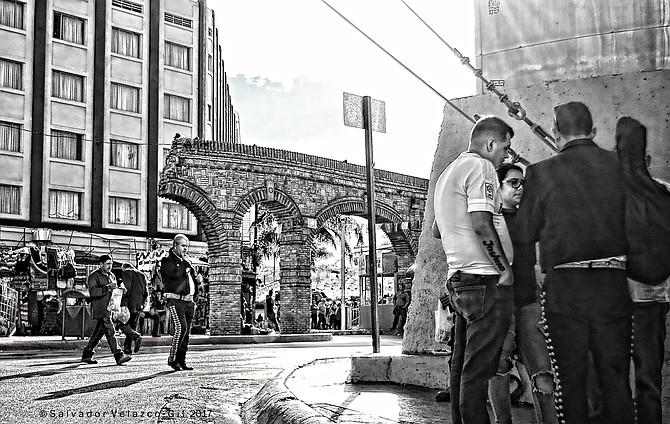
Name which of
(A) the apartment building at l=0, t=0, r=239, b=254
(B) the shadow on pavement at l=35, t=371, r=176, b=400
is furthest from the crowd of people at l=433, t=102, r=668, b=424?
(A) the apartment building at l=0, t=0, r=239, b=254

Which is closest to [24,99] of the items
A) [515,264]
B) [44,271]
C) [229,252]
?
[44,271]

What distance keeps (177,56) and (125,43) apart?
319cm

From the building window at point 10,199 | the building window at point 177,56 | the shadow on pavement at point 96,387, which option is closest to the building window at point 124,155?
the building window at point 10,199

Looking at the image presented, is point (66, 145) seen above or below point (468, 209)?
above

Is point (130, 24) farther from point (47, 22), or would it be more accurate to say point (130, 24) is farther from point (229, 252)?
point (229, 252)

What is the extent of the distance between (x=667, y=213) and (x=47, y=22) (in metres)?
44.3

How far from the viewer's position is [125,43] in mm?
47688

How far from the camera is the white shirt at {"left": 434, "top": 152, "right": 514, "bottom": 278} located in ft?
14.1

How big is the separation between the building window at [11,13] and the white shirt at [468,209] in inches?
1704

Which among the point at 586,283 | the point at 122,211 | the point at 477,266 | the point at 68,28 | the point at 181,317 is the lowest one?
the point at 181,317

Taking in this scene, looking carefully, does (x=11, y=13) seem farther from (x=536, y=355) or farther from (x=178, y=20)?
(x=536, y=355)

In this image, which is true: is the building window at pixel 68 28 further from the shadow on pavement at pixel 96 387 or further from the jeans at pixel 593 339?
the jeans at pixel 593 339

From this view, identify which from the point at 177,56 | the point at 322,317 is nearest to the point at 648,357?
the point at 322,317

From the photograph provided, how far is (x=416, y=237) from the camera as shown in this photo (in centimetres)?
3409
